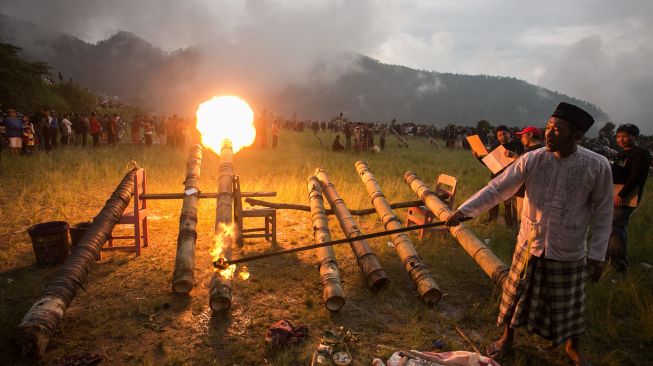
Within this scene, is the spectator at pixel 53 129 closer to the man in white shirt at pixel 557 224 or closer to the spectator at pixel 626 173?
the man in white shirt at pixel 557 224

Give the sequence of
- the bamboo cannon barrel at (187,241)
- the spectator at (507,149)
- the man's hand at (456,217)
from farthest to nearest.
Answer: the spectator at (507,149) < the bamboo cannon barrel at (187,241) < the man's hand at (456,217)

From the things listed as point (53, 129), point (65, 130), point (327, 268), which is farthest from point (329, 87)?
point (327, 268)

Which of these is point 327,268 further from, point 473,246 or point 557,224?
point 557,224

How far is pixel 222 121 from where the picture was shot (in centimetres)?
938

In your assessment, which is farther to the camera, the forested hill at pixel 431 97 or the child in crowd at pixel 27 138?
the forested hill at pixel 431 97

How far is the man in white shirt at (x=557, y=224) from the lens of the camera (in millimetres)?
3227

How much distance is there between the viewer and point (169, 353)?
383 cm

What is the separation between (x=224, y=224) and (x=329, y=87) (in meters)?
161

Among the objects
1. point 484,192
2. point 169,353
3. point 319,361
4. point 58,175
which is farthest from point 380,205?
point 58,175

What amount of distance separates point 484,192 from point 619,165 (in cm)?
397

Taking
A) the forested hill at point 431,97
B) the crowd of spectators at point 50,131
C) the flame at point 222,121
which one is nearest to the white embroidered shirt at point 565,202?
the flame at point 222,121

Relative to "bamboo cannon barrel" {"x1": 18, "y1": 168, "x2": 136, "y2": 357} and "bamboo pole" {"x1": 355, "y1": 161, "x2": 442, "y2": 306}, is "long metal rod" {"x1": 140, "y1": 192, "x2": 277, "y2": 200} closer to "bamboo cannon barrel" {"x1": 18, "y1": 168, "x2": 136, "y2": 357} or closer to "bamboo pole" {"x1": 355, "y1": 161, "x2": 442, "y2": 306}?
"bamboo cannon barrel" {"x1": 18, "y1": 168, "x2": 136, "y2": 357}

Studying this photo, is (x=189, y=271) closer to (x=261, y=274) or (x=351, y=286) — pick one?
(x=261, y=274)

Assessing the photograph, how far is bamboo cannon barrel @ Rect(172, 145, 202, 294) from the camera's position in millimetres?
4910
